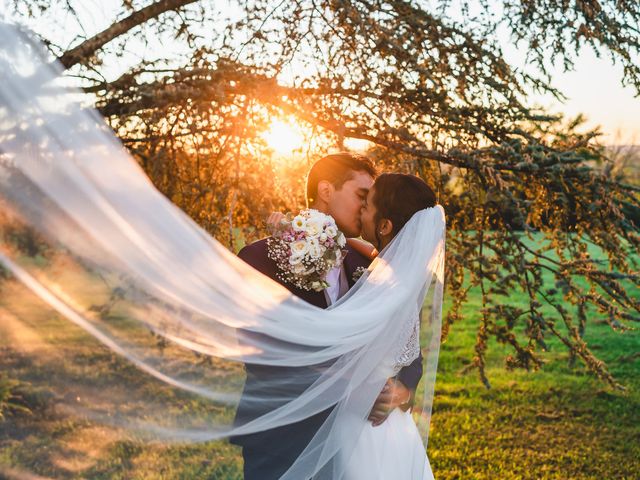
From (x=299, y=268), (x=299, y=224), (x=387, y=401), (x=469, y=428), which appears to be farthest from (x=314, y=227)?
(x=469, y=428)

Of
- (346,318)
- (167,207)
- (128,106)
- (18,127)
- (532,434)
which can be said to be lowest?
(532,434)

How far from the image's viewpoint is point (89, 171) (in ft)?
6.06

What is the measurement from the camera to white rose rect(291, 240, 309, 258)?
2.79 m

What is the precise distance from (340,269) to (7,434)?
1.69 metres

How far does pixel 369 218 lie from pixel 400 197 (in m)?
0.22

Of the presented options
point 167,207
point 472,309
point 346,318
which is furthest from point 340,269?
point 472,309

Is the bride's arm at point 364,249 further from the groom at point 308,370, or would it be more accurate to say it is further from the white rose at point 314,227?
the white rose at point 314,227

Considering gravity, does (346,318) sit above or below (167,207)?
below

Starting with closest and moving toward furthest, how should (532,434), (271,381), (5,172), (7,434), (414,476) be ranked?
(5,172) → (7,434) → (271,381) → (414,476) → (532,434)

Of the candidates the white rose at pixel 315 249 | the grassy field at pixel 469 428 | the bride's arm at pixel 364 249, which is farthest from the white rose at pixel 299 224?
the grassy field at pixel 469 428

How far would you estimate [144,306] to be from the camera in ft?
6.54

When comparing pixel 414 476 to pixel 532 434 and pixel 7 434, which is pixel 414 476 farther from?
pixel 532 434

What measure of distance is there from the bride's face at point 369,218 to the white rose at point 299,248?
44 cm

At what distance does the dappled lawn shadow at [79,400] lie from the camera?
198cm
